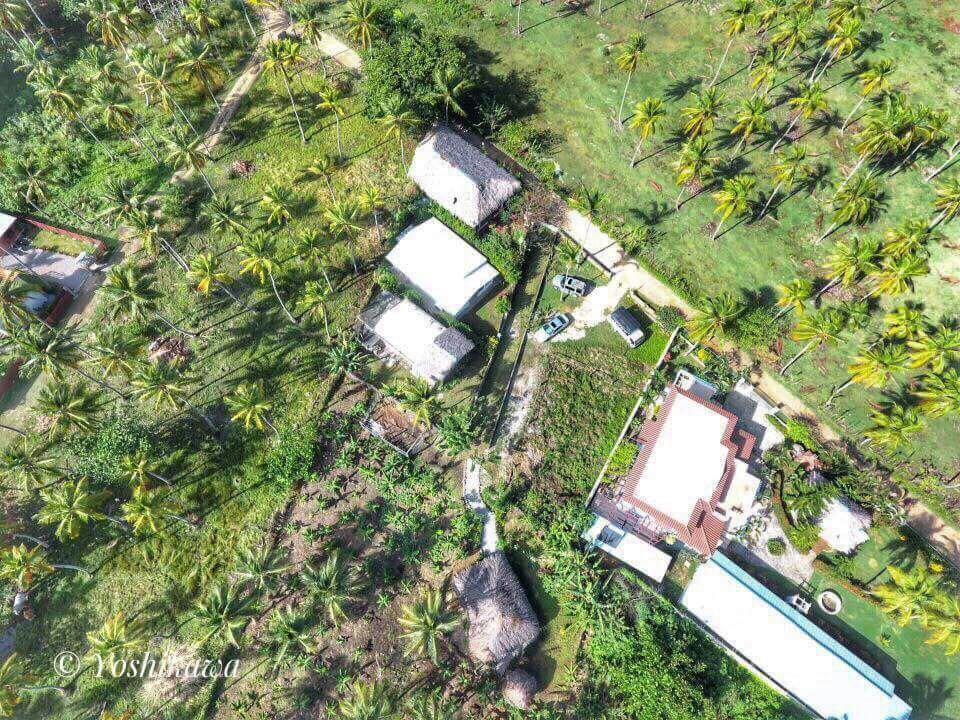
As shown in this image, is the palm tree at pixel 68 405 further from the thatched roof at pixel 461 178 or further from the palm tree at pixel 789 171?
the palm tree at pixel 789 171

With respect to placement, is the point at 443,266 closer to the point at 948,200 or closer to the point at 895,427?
the point at 895,427

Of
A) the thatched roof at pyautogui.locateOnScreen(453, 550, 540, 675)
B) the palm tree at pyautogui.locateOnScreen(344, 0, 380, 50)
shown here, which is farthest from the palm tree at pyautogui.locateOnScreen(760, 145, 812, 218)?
the palm tree at pyautogui.locateOnScreen(344, 0, 380, 50)

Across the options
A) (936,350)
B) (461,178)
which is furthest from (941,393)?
(461,178)

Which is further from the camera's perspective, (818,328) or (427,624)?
(818,328)

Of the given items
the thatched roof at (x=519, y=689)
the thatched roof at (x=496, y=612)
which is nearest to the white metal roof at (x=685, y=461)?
the thatched roof at (x=496, y=612)

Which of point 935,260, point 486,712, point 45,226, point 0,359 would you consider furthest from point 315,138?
point 935,260

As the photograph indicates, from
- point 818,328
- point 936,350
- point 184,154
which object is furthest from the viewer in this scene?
point 184,154
